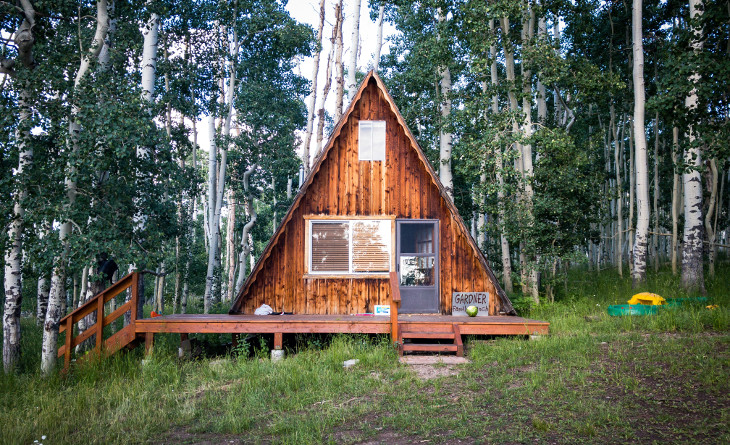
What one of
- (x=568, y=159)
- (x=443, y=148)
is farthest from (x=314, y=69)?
(x=568, y=159)

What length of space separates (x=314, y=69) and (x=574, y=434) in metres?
20.3

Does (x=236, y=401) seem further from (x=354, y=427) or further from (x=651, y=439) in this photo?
(x=651, y=439)

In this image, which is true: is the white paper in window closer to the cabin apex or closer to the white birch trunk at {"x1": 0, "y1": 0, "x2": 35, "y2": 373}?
the cabin apex

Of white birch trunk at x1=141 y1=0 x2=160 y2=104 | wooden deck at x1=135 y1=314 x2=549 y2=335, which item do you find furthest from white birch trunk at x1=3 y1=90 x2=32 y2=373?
white birch trunk at x1=141 y1=0 x2=160 y2=104

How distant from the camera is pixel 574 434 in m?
4.93

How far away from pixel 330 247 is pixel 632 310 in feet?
22.3

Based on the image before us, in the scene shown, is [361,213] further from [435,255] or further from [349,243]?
[435,255]

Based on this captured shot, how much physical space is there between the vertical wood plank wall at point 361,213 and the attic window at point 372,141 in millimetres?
128

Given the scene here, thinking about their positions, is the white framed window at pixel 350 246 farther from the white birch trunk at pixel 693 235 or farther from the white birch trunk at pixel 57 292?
the white birch trunk at pixel 693 235

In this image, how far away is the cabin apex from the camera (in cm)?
1106

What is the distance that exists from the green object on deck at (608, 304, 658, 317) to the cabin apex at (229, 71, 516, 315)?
2.43 metres

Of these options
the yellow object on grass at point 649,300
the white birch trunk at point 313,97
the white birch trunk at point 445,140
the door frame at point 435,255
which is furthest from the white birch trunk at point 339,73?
the yellow object on grass at point 649,300

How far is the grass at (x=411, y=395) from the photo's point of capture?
17.1ft

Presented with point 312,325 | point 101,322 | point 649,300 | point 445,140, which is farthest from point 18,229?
point 649,300
